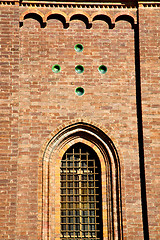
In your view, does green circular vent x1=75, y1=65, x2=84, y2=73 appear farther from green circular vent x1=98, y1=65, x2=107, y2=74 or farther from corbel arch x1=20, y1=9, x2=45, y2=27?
corbel arch x1=20, y1=9, x2=45, y2=27

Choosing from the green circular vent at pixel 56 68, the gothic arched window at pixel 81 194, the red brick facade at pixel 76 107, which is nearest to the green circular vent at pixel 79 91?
the red brick facade at pixel 76 107

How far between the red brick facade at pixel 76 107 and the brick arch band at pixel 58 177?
0.03m

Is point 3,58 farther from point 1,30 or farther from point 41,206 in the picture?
point 41,206

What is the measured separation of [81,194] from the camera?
16.6 meters

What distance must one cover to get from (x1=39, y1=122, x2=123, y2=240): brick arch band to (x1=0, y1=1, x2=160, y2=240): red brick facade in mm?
30

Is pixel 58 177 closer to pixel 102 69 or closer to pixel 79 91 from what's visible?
pixel 79 91

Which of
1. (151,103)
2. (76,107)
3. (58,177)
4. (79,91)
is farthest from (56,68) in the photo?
(58,177)

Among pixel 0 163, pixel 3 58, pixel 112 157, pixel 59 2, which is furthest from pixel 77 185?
pixel 59 2

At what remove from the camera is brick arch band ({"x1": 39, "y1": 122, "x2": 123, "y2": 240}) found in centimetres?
1612

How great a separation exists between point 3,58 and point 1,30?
96 centimetres

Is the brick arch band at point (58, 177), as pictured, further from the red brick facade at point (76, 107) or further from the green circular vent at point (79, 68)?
the green circular vent at point (79, 68)

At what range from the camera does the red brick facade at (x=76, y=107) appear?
52.8ft

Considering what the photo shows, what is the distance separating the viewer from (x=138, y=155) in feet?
55.2

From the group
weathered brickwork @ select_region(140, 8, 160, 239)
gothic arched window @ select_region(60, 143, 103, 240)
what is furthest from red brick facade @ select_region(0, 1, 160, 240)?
gothic arched window @ select_region(60, 143, 103, 240)
